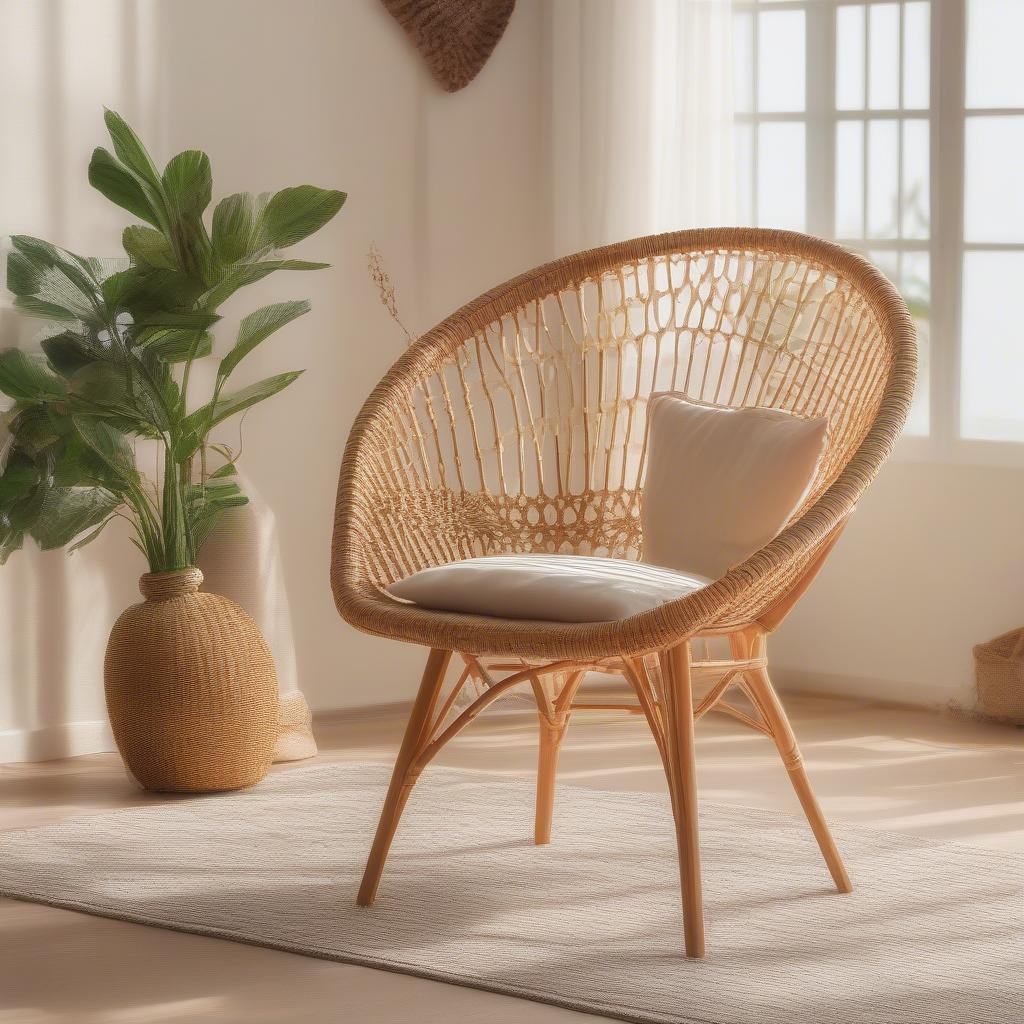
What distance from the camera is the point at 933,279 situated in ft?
12.3

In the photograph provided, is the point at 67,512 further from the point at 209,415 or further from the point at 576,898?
the point at 576,898

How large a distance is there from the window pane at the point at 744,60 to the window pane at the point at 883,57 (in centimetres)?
29

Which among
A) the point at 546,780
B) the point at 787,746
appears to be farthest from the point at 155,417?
the point at 787,746

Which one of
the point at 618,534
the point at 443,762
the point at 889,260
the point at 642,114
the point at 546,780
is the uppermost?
the point at 642,114

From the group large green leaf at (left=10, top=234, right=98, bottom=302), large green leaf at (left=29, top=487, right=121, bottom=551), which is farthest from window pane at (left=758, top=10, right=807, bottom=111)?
large green leaf at (left=29, top=487, right=121, bottom=551)

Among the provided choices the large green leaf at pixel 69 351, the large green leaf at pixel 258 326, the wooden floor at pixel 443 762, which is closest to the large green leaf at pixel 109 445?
Result: the large green leaf at pixel 69 351

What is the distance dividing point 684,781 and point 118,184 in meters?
1.54

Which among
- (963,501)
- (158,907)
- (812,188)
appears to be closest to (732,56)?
(812,188)

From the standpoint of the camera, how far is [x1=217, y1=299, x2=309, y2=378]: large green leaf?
3.03 meters

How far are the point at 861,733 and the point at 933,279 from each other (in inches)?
40.9

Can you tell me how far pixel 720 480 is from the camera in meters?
2.39

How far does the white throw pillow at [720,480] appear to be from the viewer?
7.61ft

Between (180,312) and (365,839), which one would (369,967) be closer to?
(365,839)

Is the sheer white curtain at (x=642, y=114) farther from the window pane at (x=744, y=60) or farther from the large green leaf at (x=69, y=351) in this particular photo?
the large green leaf at (x=69, y=351)
